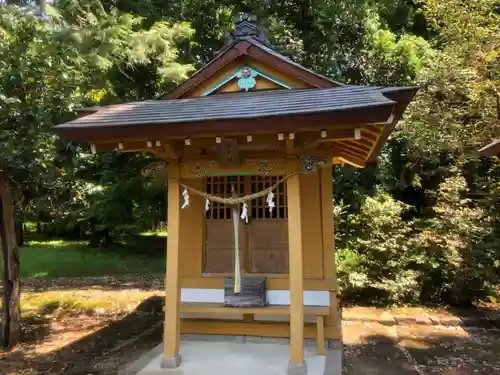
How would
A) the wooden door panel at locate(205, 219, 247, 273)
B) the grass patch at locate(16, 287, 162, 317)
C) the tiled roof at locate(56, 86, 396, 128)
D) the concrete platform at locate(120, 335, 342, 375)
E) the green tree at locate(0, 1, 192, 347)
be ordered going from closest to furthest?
the tiled roof at locate(56, 86, 396, 128) → the concrete platform at locate(120, 335, 342, 375) → the green tree at locate(0, 1, 192, 347) → the wooden door panel at locate(205, 219, 247, 273) → the grass patch at locate(16, 287, 162, 317)

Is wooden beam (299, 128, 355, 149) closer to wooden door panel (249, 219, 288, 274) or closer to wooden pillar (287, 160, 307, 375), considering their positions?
wooden pillar (287, 160, 307, 375)

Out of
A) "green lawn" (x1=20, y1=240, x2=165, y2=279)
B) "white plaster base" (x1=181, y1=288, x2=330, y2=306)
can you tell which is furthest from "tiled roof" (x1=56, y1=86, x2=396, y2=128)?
"green lawn" (x1=20, y1=240, x2=165, y2=279)

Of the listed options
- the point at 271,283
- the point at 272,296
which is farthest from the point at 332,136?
the point at 272,296

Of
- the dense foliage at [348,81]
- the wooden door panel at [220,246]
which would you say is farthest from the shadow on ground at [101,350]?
the dense foliage at [348,81]

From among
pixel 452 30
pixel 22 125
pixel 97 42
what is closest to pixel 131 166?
pixel 97 42

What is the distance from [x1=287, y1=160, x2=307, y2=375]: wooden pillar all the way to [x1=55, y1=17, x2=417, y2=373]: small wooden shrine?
0.04 feet

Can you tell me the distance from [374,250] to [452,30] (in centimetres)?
615

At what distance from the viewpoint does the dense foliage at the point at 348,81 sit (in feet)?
21.2

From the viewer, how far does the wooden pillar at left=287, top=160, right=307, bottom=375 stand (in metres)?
5.00

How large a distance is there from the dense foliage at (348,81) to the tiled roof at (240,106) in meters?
1.51

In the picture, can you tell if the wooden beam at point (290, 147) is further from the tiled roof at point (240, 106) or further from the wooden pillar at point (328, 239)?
the wooden pillar at point (328, 239)

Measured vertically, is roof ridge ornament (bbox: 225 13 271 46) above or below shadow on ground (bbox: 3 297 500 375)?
above

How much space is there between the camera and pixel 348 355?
23.2 ft

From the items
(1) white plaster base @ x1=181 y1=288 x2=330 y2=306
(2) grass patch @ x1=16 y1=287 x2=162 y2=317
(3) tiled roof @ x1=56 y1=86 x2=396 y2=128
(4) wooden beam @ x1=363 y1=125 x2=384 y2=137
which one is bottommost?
(2) grass patch @ x1=16 y1=287 x2=162 y2=317
